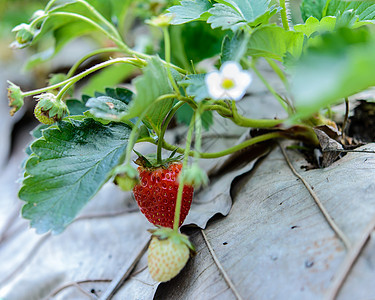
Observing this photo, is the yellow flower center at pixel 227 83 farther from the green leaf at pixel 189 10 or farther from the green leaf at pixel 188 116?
the green leaf at pixel 188 116

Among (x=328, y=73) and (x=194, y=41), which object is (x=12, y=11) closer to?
(x=194, y=41)

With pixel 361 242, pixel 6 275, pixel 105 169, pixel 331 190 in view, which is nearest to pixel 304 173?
pixel 331 190

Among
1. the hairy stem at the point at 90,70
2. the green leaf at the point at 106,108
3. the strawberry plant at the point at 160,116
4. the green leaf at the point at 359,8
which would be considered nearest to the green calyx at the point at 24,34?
the strawberry plant at the point at 160,116

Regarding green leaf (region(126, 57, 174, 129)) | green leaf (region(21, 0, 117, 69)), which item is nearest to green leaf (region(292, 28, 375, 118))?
green leaf (region(126, 57, 174, 129))

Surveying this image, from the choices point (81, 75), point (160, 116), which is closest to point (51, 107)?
point (81, 75)

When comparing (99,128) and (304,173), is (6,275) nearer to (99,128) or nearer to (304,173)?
(99,128)
